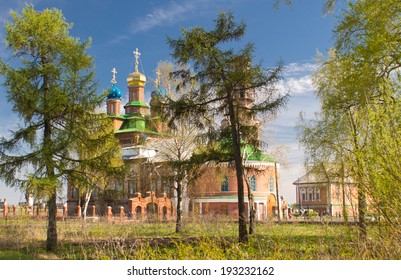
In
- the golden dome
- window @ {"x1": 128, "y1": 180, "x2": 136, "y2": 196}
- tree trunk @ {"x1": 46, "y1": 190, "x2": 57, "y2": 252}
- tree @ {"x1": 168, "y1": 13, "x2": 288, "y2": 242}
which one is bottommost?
tree trunk @ {"x1": 46, "y1": 190, "x2": 57, "y2": 252}

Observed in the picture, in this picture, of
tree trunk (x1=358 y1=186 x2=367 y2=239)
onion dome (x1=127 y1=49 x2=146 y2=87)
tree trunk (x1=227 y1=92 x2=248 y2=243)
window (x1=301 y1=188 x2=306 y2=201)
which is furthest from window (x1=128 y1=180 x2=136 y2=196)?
tree trunk (x1=358 y1=186 x2=367 y2=239)

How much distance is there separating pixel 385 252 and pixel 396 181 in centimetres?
98

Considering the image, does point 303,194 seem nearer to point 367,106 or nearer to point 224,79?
point 224,79

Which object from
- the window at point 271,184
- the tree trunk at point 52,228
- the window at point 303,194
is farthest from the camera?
the window at point 303,194

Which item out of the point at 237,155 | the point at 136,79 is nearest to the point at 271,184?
the point at 136,79

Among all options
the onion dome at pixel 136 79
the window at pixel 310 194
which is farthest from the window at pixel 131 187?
the window at pixel 310 194

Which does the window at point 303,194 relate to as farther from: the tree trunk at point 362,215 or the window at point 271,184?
the tree trunk at point 362,215

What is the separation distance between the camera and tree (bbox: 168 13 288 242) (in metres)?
12.6

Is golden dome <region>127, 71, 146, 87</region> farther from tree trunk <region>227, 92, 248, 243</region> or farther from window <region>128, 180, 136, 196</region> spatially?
tree trunk <region>227, 92, 248, 243</region>

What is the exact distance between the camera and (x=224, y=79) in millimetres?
12727

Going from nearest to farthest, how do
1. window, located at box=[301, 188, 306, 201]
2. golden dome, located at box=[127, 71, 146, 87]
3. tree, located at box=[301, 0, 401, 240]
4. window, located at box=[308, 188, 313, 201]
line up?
tree, located at box=[301, 0, 401, 240] < golden dome, located at box=[127, 71, 146, 87] < window, located at box=[308, 188, 313, 201] < window, located at box=[301, 188, 306, 201]

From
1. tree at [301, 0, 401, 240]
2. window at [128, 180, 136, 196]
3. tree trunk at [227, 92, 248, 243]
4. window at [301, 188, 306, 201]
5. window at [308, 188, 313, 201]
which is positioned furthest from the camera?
window at [301, 188, 306, 201]

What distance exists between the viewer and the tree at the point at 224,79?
41.3ft

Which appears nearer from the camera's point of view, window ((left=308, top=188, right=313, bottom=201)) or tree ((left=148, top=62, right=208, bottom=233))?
tree ((left=148, top=62, right=208, bottom=233))
